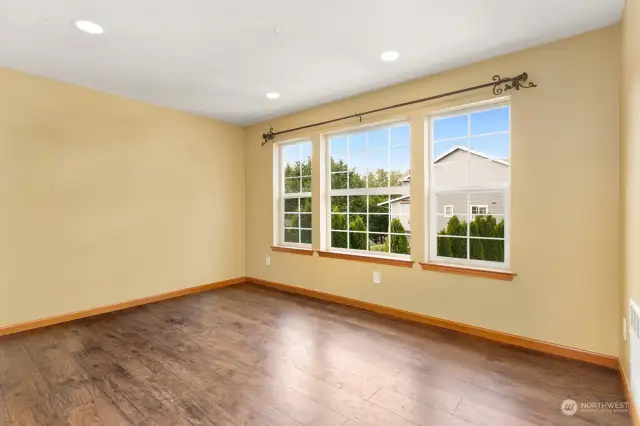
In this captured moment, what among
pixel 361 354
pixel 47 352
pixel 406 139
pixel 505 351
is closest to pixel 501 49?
pixel 406 139

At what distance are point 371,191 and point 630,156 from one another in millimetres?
2321

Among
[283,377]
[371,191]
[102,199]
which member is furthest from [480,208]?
[102,199]

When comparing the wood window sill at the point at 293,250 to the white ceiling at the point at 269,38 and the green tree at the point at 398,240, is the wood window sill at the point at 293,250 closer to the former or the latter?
the green tree at the point at 398,240

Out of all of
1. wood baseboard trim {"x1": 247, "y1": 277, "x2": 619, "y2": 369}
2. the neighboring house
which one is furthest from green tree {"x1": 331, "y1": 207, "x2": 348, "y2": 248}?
the neighboring house

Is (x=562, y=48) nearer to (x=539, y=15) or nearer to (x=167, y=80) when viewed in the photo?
(x=539, y=15)

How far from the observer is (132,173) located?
396 centimetres

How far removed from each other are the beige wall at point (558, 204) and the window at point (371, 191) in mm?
529

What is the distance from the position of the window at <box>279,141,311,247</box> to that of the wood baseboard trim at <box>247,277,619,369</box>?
32.5 inches

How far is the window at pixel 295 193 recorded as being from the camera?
15.0ft

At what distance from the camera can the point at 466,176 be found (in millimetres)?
3143

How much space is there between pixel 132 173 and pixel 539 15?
4.29m

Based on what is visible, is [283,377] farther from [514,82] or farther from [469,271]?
[514,82]

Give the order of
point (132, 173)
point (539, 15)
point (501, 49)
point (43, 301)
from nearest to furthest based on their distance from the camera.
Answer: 1. point (539, 15)
2. point (501, 49)
3. point (43, 301)
4. point (132, 173)

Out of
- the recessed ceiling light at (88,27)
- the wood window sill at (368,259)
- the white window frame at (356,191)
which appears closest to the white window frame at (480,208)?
the white window frame at (356,191)
